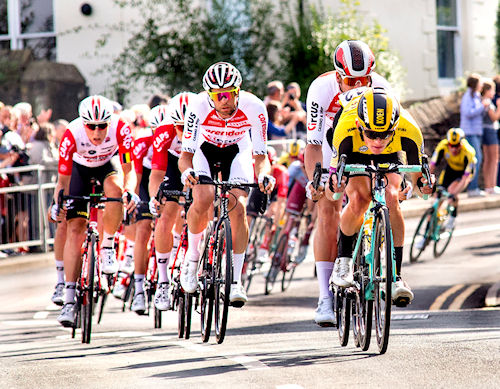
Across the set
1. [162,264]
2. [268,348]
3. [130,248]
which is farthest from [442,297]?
[268,348]

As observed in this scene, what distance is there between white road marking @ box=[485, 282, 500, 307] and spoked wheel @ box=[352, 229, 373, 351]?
422cm

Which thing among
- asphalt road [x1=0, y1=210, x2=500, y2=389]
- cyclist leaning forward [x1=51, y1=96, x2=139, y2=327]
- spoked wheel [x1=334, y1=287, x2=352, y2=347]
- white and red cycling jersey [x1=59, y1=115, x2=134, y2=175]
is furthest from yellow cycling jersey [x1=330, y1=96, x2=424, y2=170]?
white and red cycling jersey [x1=59, y1=115, x2=134, y2=175]

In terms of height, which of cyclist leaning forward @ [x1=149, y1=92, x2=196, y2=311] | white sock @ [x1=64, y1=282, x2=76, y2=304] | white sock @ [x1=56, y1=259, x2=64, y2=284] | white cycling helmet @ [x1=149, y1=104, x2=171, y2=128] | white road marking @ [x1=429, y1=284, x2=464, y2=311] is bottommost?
white road marking @ [x1=429, y1=284, x2=464, y2=311]

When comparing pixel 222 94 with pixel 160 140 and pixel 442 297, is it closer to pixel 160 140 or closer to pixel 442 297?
pixel 160 140

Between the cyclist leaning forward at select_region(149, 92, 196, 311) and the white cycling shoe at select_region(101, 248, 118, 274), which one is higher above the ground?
the cyclist leaning forward at select_region(149, 92, 196, 311)

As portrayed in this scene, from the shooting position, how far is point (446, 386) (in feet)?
25.3

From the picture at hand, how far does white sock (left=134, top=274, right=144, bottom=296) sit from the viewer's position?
12.1 metres

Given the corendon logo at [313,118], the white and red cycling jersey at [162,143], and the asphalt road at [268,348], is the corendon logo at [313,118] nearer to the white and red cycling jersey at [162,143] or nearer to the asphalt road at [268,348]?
the asphalt road at [268,348]

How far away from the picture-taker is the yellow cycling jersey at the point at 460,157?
17.8 m

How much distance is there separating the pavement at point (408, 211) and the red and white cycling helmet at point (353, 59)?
31.1 feet

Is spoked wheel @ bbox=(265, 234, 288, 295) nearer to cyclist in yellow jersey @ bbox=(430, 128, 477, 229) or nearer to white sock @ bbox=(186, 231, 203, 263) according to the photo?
cyclist in yellow jersey @ bbox=(430, 128, 477, 229)

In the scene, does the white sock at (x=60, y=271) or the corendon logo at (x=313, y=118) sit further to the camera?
the white sock at (x=60, y=271)

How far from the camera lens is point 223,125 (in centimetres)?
1012

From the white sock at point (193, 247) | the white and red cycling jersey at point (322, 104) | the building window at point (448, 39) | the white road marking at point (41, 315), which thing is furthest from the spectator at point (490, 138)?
the white and red cycling jersey at point (322, 104)
